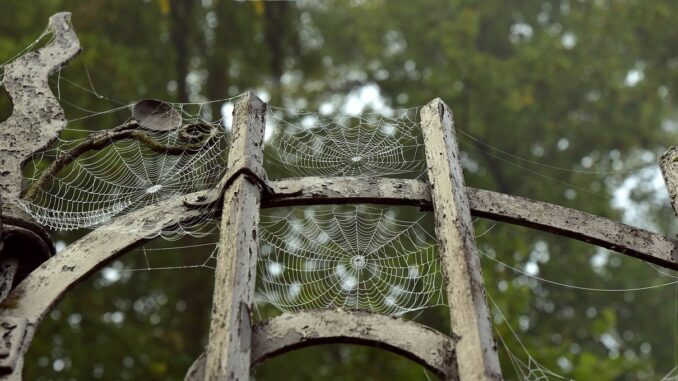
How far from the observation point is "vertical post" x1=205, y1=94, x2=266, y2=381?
1.57 m

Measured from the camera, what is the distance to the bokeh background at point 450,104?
6621 millimetres

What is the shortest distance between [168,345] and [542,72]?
6.29 m

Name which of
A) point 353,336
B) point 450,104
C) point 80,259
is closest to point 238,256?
point 353,336

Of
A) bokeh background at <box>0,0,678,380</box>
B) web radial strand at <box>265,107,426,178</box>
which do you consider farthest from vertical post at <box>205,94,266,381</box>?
bokeh background at <box>0,0,678,380</box>

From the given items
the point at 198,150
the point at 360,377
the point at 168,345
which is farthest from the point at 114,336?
the point at 198,150

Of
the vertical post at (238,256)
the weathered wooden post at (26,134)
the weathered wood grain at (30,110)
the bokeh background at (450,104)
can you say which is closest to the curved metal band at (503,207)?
the vertical post at (238,256)

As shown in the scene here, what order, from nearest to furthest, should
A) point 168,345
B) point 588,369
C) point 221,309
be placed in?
point 221,309
point 588,369
point 168,345

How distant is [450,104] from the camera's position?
29.5ft

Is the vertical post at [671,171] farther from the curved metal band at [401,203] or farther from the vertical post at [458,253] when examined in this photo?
the vertical post at [458,253]

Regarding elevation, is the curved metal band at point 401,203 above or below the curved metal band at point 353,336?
above

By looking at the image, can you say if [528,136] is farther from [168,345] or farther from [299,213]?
[168,345]

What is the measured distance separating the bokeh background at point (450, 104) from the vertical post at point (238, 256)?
13.2 ft

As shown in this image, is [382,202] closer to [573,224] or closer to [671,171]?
[573,224]

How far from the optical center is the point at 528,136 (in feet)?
31.4
